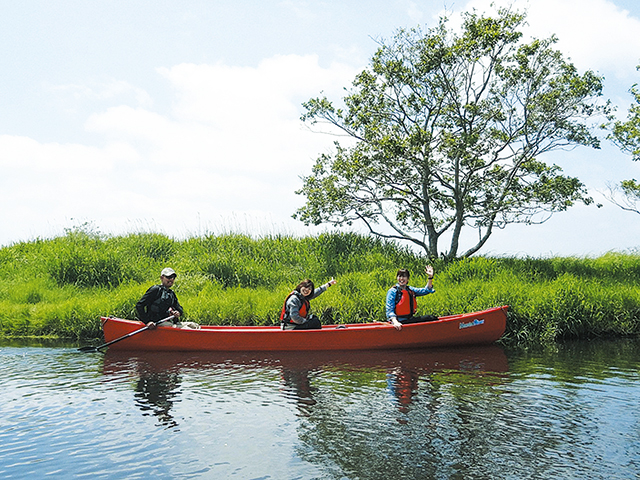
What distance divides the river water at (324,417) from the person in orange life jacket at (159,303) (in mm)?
955

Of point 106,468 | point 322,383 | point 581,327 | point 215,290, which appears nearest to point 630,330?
point 581,327

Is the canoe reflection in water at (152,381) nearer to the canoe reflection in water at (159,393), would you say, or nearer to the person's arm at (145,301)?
the canoe reflection in water at (159,393)

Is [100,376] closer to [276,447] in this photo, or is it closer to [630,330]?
[276,447]

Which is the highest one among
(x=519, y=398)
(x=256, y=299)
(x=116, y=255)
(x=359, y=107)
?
(x=359, y=107)

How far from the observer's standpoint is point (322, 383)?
28.2 feet

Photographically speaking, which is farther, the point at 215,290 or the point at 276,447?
the point at 215,290

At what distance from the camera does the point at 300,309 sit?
36.7 ft

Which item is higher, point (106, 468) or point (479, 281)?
point (479, 281)

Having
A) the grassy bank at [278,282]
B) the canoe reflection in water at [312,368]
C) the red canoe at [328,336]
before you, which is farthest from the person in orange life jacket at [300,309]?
the grassy bank at [278,282]

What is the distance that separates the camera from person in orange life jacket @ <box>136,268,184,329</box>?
36.6 ft

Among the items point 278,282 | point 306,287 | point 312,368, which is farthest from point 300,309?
point 278,282

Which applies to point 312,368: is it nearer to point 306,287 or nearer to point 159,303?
point 306,287

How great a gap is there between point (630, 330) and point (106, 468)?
11.7m

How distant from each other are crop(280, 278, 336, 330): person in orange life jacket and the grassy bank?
1740 mm
